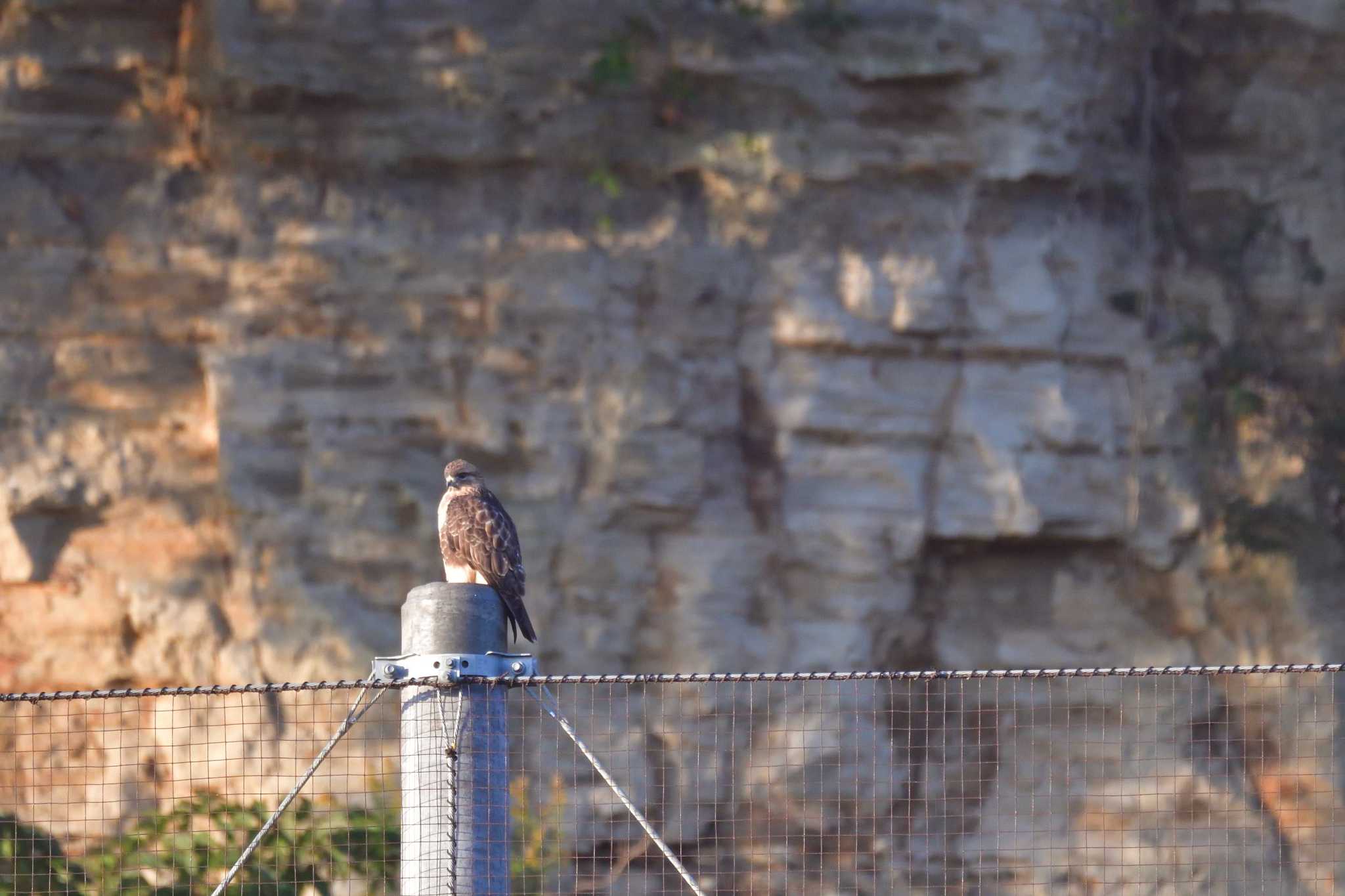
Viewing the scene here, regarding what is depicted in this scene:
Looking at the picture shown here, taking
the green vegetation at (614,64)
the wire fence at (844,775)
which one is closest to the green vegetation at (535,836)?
the wire fence at (844,775)

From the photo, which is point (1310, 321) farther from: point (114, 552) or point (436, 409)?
point (114, 552)

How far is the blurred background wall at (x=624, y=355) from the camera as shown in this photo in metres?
8.20

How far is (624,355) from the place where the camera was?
27.5ft

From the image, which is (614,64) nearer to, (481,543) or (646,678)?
(481,543)

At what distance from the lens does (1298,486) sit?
891 cm

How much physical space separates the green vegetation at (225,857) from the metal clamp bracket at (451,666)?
2.16 meters

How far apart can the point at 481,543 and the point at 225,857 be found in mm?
1295

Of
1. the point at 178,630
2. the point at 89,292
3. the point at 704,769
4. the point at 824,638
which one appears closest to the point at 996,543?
the point at 824,638

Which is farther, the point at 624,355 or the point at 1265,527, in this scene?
the point at 1265,527

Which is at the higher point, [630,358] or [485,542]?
[630,358]

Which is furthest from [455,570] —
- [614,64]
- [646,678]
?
[614,64]

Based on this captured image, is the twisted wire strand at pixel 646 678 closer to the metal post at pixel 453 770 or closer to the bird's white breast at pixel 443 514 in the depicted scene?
the metal post at pixel 453 770

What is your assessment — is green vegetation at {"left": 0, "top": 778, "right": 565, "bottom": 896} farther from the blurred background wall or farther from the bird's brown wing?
the blurred background wall

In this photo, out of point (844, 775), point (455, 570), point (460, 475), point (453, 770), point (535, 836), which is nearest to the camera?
point (453, 770)
